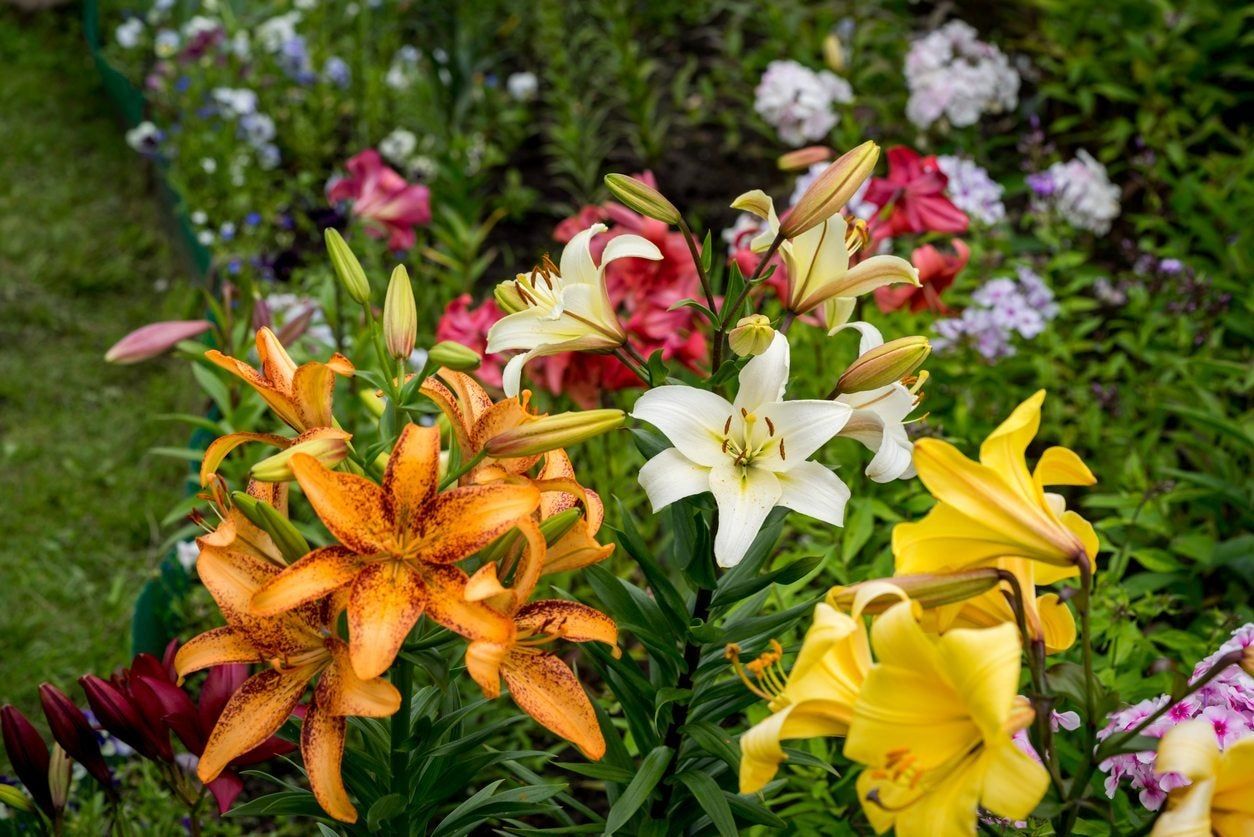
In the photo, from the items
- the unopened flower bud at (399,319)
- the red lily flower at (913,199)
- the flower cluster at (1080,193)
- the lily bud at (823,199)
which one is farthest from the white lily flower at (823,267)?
the flower cluster at (1080,193)

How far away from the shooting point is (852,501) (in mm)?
2234

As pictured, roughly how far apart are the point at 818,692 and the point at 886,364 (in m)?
0.40

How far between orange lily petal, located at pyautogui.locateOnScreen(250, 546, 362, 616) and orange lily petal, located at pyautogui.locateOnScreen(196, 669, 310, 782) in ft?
0.39

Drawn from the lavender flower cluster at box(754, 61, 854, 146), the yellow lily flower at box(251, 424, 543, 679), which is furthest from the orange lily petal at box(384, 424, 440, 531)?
the lavender flower cluster at box(754, 61, 854, 146)

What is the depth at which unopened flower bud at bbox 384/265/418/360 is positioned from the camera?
4.16 feet

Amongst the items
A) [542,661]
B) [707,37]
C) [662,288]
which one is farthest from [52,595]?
[707,37]

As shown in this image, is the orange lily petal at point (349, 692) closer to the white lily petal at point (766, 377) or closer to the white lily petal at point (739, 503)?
the white lily petal at point (739, 503)

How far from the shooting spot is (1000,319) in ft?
8.16

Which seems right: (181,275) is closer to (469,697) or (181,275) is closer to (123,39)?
(123,39)

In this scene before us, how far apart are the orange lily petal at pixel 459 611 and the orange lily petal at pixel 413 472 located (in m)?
0.06

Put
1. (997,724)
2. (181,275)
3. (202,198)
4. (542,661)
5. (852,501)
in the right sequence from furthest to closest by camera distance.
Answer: (181,275) < (202,198) < (852,501) < (542,661) < (997,724)

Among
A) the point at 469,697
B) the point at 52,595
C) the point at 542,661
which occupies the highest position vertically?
the point at 542,661

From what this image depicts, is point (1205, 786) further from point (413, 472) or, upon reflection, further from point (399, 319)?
point (399, 319)

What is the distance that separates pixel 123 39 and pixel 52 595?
2.37m
